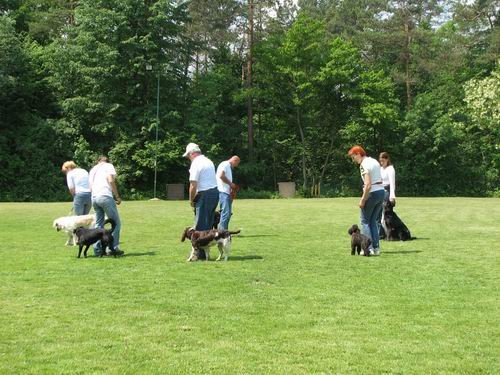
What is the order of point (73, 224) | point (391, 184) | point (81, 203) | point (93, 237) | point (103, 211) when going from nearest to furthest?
point (93, 237)
point (103, 211)
point (73, 224)
point (81, 203)
point (391, 184)

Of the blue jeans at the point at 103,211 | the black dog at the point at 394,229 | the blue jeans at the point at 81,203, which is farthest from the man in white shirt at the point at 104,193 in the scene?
the black dog at the point at 394,229

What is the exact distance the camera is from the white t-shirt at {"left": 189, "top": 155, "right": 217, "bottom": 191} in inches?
355

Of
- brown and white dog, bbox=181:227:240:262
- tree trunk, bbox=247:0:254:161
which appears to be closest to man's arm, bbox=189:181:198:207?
brown and white dog, bbox=181:227:240:262

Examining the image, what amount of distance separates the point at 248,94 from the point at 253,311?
3370 cm

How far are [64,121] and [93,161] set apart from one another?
342 centimetres

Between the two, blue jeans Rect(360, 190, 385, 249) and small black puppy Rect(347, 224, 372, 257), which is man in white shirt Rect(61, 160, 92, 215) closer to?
small black puppy Rect(347, 224, 372, 257)

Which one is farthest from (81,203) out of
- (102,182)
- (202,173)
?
(202,173)

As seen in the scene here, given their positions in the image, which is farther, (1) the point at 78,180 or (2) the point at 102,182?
(1) the point at 78,180

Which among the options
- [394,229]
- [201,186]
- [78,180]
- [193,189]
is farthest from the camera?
[394,229]

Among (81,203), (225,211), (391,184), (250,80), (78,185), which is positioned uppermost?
(250,80)

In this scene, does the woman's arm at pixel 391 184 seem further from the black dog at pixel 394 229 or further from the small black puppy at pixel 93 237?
the small black puppy at pixel 93 237

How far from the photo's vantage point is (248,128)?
133ft

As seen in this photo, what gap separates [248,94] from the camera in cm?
3872

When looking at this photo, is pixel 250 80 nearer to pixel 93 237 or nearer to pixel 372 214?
pixel 372 214
